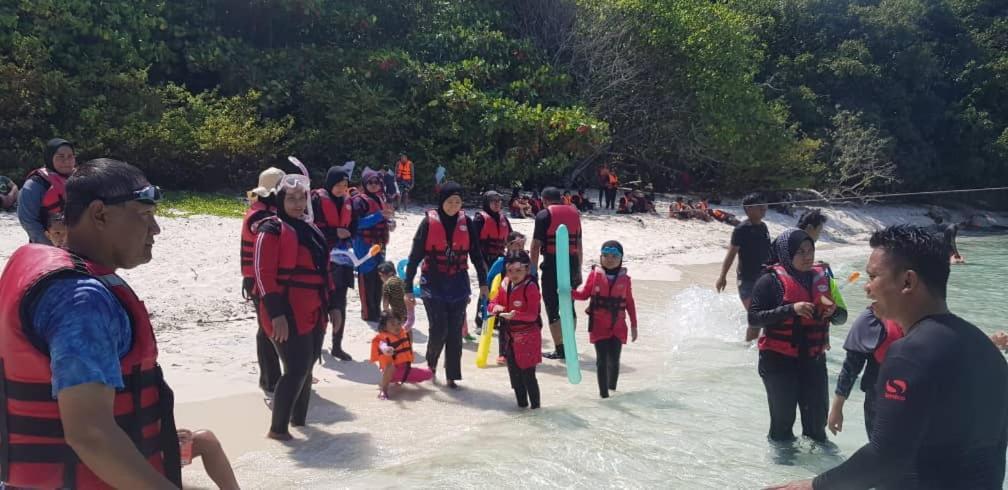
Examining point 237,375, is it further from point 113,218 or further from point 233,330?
point 113,218

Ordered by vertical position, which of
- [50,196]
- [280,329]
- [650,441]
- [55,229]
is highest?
[50,196]

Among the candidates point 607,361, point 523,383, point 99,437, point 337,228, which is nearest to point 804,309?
point 607,361

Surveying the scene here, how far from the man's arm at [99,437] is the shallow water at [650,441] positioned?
334 centimetres

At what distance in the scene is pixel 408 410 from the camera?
689 centimetres

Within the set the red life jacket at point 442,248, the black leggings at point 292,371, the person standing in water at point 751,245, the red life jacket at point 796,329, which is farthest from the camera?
the person standing in water at point 751,245

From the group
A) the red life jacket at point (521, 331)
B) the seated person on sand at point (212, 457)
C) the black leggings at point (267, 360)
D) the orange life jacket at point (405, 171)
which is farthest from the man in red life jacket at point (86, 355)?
the orange life jacket at point (405, 171)

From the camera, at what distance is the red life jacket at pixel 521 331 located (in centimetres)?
662

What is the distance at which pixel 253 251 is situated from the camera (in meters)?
6.70

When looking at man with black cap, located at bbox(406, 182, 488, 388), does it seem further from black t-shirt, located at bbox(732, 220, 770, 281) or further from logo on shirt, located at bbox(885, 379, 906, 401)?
logo on shirt, located at bbox(885, 379, 906, 401)

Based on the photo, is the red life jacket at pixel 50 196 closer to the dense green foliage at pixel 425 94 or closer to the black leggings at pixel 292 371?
the black leggings at pixel 292 371

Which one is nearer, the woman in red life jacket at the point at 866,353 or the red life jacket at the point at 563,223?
the woman in red life jacket at the point at 866,353

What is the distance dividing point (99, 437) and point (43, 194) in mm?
4960

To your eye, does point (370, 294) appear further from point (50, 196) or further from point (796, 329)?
point (796, 329)

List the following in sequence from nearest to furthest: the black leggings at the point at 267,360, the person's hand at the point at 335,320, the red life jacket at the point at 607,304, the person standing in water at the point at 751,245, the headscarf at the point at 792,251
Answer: the headscarf at the point at 792,251
the black leggings at the point at 267,360
the red life jacket at the point at 607,304
the person's hand at the point at 335,320
the person standing in water at the point at 751,245
